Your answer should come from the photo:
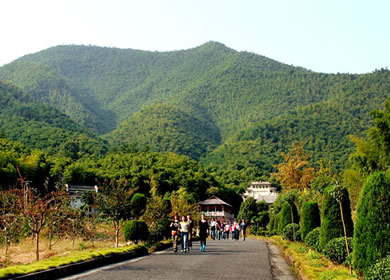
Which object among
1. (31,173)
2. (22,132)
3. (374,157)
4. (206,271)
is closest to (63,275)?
(206,271)

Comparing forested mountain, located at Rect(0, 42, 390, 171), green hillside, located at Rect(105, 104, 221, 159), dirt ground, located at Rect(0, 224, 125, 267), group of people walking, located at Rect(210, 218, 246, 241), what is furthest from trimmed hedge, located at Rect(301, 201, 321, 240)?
green hillside, located at Rect(105, 104, 221, 159)

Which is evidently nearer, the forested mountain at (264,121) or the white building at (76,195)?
the white building at (76,195)

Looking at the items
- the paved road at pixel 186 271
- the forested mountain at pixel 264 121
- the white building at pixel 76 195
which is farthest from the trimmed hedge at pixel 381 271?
the forested mountain at pixel 264 121

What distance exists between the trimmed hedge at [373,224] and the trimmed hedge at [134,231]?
11837 millimetres

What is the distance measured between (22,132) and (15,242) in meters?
80.7

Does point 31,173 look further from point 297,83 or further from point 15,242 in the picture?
point 297,83

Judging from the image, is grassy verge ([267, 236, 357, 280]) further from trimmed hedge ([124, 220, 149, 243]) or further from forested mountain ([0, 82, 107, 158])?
forested mountain ([0, 82, 107, 158])

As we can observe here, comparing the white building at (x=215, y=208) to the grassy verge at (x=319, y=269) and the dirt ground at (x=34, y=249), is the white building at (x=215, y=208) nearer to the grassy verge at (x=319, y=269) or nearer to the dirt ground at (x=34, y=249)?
the dirt ground at (x=34, y=249)

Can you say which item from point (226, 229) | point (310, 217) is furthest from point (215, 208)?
point (310, 217)

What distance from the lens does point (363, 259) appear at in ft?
28.7

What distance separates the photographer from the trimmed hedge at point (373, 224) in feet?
27.8

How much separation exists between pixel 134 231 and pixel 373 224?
12.4m

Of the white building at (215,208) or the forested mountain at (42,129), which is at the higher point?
the forested mountain at (42,129)

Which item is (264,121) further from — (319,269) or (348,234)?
(319,269)
